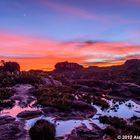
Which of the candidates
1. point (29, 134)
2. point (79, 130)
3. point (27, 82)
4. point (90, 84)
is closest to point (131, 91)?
point (90, 84)

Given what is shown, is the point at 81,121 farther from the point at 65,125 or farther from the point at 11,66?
the point at 11,66

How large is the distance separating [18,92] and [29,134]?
19366 mm

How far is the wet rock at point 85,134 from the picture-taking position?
22141 mm

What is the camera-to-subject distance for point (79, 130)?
23.6 metres

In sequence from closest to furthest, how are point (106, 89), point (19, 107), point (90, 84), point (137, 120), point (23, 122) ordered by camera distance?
1. point (23, 122)
2. point (137, 120)
3. point (19, 107)
4. point (106, 89)
5. point (90, 84)

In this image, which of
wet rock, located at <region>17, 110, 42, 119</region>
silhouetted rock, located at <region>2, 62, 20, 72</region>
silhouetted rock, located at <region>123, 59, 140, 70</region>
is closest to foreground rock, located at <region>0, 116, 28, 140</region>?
wet rock, located at <region>17, 110, 42, 119</region>

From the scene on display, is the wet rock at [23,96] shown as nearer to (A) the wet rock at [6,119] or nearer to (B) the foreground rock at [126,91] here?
(A) the wet rock at [6,119]

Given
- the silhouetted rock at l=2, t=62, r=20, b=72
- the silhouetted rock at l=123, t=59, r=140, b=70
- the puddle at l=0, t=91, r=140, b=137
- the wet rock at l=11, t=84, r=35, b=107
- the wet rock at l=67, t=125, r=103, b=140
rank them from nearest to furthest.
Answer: the wet rock at l=67, t=125, r=103, b=140
the puddle at l=0, t=91, r=140, b=137
the wet rock at l=11, t=84, r=35, b=107
the silhouetted rock at l=2, t=62, r=20, b=72
the silhouetted rock at l=123, t=59, r=140, b=70

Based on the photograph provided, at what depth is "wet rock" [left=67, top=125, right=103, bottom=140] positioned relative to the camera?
872 inches

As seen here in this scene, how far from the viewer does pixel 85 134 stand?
2289 cm

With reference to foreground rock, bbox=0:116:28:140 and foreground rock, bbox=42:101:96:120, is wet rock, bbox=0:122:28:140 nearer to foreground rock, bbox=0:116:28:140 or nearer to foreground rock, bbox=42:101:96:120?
foreground rock, bbox=0:116:28:140

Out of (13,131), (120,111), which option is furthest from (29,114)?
(120,111)

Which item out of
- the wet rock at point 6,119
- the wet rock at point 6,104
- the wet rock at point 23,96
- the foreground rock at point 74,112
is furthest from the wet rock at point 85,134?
the wet rock at point 6,104

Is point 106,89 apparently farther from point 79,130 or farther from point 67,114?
point 79,130
